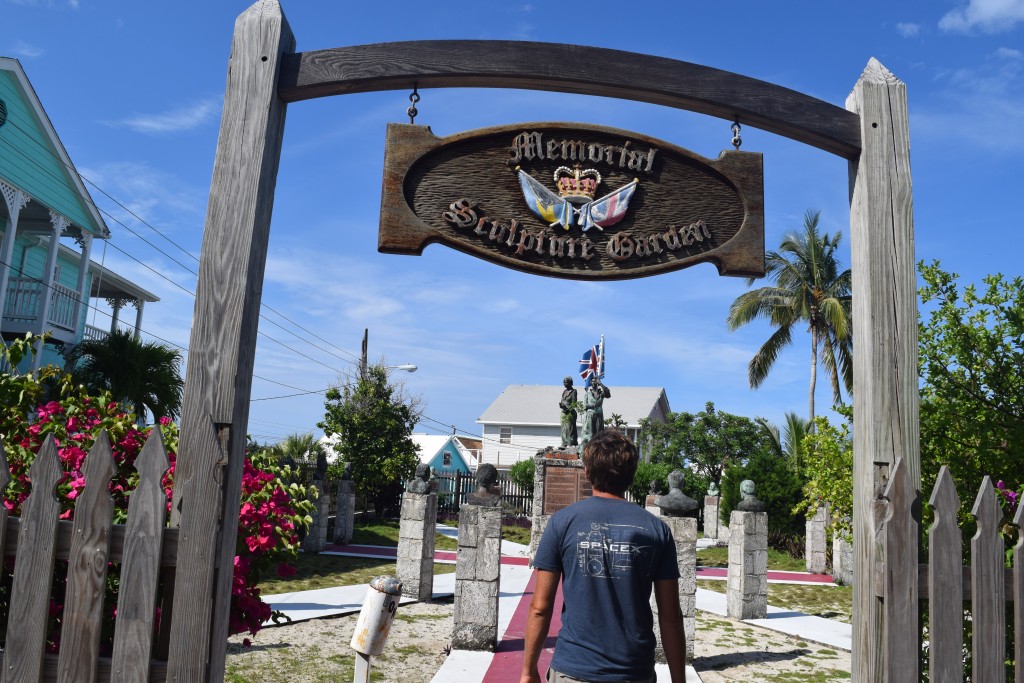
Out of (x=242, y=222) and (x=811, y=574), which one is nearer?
(x=242, y=222)

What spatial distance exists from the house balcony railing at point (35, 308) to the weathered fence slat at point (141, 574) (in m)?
16.4

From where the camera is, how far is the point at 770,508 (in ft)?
Answer: 64.6

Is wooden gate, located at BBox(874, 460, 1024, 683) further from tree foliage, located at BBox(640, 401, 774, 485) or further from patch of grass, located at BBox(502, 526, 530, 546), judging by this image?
tree foliage, located at BBox(640, 401, 774, 485)

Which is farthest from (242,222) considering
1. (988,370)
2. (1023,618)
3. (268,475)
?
(988,370)

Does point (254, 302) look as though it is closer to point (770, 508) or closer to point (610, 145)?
point (610, 145)

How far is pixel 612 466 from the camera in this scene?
2984 millimetres

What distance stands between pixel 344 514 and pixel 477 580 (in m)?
9.87

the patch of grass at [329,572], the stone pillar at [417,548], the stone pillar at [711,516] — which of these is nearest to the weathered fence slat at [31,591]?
the patch of grass at [329,572]

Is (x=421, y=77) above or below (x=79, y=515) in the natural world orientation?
above

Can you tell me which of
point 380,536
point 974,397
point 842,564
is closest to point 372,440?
point 380,536

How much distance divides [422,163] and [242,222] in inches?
33.0

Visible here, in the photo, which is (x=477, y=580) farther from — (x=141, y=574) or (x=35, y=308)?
(x=35, y=308)

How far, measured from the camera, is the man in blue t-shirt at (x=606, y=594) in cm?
269

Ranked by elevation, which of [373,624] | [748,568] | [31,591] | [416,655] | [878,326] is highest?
[878,326]
